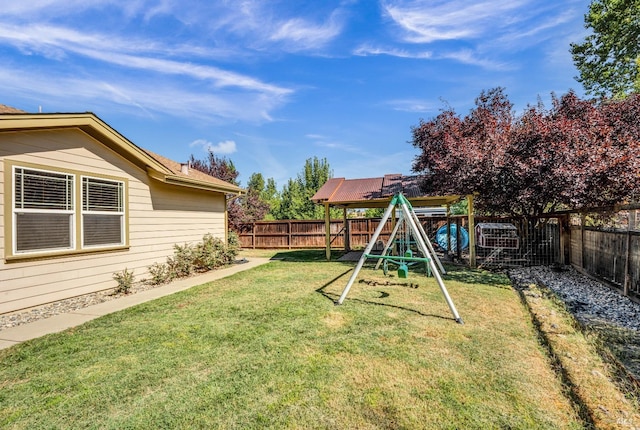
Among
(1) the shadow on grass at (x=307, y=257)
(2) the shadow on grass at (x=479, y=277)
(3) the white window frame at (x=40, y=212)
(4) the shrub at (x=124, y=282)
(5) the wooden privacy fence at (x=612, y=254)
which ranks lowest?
(1) the shadow on grass at (x=307, y=257)

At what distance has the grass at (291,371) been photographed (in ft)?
7.64

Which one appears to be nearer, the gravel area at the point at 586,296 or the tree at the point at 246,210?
the gravel area at the point at 586,296

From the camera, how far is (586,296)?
6.21 meters

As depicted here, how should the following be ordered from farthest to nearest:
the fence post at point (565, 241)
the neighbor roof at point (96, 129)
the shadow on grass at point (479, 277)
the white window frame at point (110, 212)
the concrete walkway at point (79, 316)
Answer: the fence post at point (565, 241) → the shadow on grass at point (479, 277) → the white window frame at point (110, 212) → the neighbor roof at point (96, 129) → the concrete walkway at point (79, 316)

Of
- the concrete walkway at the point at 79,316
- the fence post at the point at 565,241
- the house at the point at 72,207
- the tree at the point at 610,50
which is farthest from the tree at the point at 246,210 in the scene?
the tree at the point at 610,50

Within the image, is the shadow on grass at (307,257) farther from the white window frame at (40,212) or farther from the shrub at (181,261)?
the white window frame at (40,212)

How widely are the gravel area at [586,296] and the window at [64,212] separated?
8.96 meters

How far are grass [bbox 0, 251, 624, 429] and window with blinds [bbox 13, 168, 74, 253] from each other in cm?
204

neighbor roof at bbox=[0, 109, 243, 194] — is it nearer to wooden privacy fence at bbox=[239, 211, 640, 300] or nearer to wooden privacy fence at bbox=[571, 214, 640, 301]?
wooden privacy fence at bbox=[239, 211, 640, 300]

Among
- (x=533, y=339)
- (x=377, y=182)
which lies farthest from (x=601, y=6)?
(x=533, y=339)

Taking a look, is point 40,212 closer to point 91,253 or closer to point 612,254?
point 91,253

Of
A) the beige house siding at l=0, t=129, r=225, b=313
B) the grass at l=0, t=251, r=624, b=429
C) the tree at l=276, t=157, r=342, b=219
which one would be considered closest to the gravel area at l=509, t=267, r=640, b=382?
the grass at l=0, t=251, r=624, b=429

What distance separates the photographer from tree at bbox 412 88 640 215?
667 cm

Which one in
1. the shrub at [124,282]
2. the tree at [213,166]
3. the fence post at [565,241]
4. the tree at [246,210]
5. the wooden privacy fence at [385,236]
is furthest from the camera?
the tree at [213,166]
